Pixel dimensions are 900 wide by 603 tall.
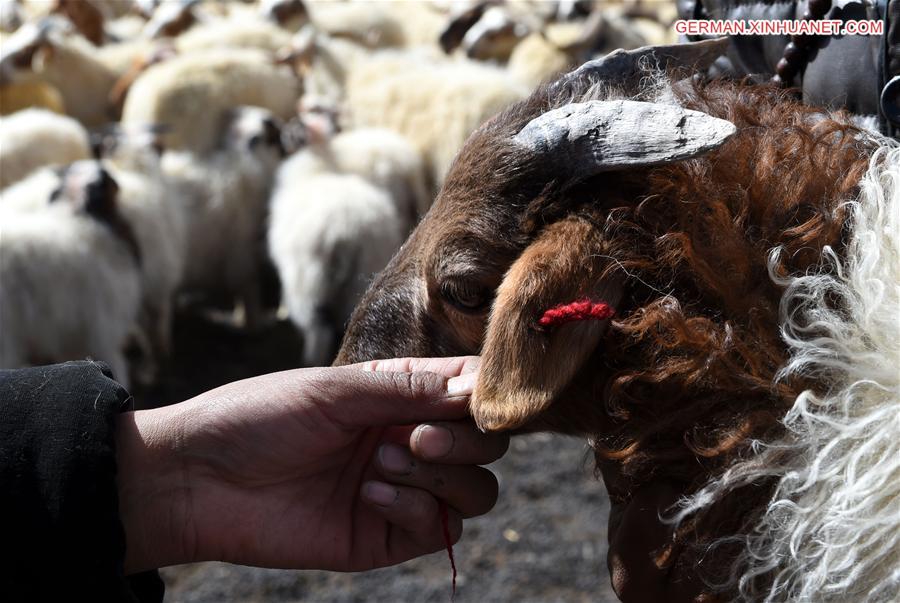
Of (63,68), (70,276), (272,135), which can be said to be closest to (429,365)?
(70,276)

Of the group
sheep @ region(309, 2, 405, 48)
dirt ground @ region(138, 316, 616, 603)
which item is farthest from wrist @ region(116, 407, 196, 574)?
sheep @ region(309, 2, 405, 48)

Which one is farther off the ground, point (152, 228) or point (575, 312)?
point (575, 312)

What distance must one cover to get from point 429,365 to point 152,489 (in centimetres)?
63

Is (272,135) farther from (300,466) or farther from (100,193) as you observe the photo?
(300,466)

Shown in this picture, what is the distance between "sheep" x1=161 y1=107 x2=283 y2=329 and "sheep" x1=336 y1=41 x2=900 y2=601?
18.2ft

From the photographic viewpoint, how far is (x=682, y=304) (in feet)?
6.72

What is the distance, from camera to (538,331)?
1.95 meters

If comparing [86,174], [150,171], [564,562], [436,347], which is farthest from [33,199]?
[436,347]

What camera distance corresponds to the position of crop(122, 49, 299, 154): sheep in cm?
758

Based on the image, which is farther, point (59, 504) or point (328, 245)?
point (328, 245)

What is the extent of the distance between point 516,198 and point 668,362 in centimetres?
46

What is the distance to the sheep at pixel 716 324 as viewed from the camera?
6.24 feet

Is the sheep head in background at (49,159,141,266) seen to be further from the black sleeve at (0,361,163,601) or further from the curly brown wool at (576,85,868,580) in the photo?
the curly brown wool at (576,85,868,580)

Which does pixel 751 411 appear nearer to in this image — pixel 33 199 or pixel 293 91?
pixel 33 199
